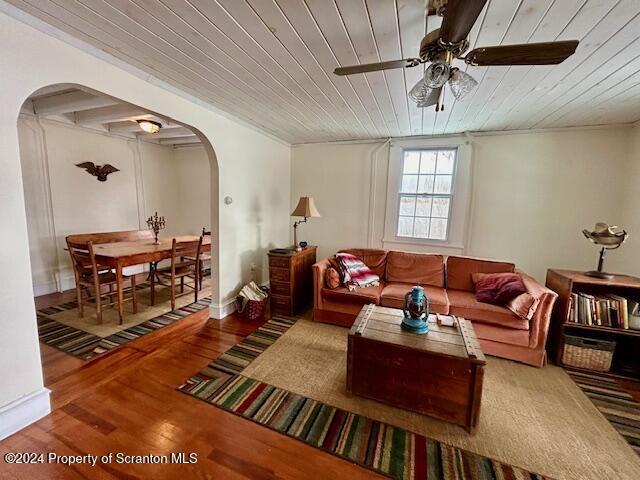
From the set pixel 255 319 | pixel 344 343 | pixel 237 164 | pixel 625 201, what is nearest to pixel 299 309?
pixel 255 319

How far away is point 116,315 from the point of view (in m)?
3.13

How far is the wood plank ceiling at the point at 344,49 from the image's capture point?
4.42ft

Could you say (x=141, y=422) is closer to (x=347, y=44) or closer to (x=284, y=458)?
(x=284, y=458)

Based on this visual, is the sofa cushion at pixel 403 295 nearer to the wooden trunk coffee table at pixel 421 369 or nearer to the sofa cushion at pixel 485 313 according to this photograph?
the sofa cushion at pixel 485 313

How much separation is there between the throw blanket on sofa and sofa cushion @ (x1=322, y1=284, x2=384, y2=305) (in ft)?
0.22

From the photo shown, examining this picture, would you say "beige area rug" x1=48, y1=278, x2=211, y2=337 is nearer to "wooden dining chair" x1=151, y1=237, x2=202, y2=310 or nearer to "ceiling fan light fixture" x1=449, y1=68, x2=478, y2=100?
"wooden dining chair" x1=151, y1=237, x2=202, y2=310

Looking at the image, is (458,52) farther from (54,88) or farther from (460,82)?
(54,88)

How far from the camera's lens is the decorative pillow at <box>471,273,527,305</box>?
2565 mm

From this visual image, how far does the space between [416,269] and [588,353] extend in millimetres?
1636

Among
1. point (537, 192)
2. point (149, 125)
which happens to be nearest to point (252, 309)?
point (149, 125)

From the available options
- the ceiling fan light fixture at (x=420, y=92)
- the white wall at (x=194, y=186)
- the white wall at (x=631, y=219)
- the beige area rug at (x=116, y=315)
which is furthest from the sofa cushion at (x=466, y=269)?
the white wall at (x=194, y=186)

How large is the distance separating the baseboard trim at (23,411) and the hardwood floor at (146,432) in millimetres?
42

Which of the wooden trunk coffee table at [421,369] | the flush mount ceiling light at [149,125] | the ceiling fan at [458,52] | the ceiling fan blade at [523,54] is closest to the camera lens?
the ceiling fan at [458,52]

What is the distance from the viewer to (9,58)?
1.40m
